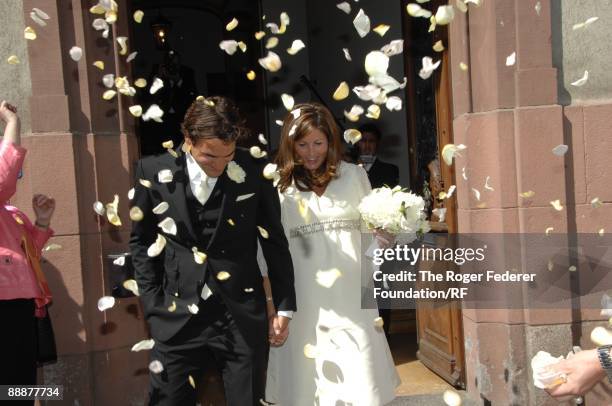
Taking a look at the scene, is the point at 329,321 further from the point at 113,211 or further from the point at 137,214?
the point at 113,211

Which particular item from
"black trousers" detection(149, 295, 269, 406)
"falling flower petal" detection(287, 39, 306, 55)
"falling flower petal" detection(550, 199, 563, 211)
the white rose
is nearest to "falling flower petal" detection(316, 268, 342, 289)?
"black trousers" detection(149, 295, 269, 406)

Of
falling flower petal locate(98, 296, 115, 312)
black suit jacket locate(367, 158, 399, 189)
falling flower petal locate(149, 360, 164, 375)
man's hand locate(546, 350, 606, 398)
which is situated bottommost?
falling flower petal locate(149, 360, 164, 375)

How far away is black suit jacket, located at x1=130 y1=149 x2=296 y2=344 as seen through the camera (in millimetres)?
3549

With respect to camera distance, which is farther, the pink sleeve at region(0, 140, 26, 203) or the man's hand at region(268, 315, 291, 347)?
the man's hand at region(268, 315, 291, 347)

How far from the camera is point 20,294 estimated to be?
148 inches

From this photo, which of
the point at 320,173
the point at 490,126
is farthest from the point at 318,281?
the point at 490,126

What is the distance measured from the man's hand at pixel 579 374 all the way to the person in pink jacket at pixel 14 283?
2787mm

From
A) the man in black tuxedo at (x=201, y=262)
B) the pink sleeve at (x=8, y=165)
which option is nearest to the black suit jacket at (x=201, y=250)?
the man in black tuxedo at (x=201, y=262)

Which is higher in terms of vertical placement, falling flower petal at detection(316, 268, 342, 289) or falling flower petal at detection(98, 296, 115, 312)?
falling flower petal at detection(316, 268, 342, 289)

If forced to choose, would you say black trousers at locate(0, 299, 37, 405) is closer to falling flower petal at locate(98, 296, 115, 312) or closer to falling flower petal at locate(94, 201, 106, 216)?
falling flower petal at locate(98, 296, 115, 312)

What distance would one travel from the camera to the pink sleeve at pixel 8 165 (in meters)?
3.63

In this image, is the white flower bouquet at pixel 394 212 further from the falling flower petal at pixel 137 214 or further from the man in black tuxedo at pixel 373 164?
the man in black tuxedo at pixel 373 164

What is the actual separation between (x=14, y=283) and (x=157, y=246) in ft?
2.76

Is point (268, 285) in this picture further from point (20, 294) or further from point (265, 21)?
point (265, 21)
